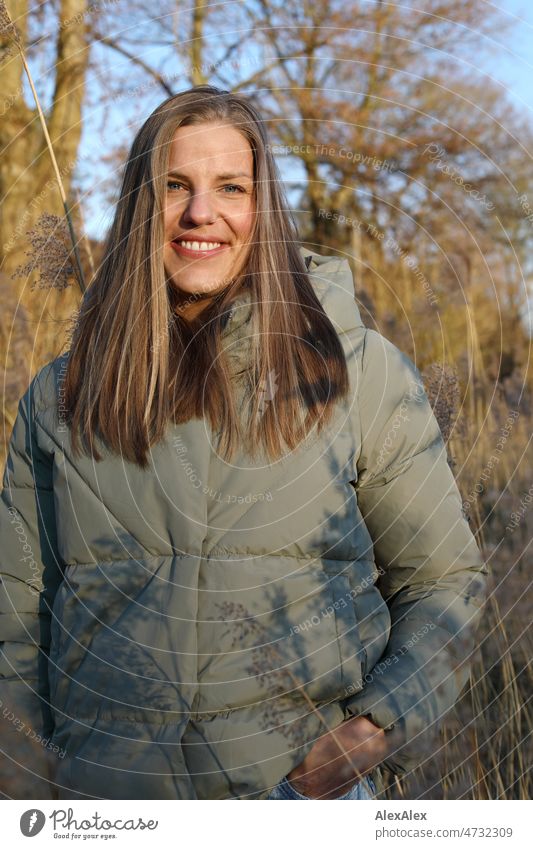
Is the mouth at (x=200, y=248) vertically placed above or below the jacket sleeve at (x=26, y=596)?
above

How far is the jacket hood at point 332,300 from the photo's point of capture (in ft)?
6.59

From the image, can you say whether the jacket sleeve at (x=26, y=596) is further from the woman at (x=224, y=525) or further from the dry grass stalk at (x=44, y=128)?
the dry grass stalk at (x=44, y=128)

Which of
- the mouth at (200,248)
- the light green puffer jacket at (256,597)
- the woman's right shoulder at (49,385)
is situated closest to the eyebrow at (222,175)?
the mouth at (200,248)

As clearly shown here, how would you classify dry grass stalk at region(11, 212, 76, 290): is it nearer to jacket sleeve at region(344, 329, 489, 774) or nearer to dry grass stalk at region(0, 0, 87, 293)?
dry grass stalk at region(0, 0, 87, 293)

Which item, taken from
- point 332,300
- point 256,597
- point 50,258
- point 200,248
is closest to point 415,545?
point 256,597

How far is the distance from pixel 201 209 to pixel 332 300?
34 centimetres

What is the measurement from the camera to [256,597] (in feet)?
6.03

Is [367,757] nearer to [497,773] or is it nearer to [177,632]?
[177,632]

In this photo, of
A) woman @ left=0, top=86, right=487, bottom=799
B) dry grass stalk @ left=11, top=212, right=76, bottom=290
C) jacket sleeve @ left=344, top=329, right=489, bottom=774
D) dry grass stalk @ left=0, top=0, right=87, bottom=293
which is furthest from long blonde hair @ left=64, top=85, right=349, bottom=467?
dry grass stalk @ left=11, top=212, right=76, bottom=290

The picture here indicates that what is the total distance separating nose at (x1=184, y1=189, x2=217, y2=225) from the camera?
197cm

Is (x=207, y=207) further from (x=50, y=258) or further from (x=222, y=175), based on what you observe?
(x=50, y=258)

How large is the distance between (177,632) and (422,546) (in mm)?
521

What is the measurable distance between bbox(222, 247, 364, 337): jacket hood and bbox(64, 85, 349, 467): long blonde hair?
22 millimetres
